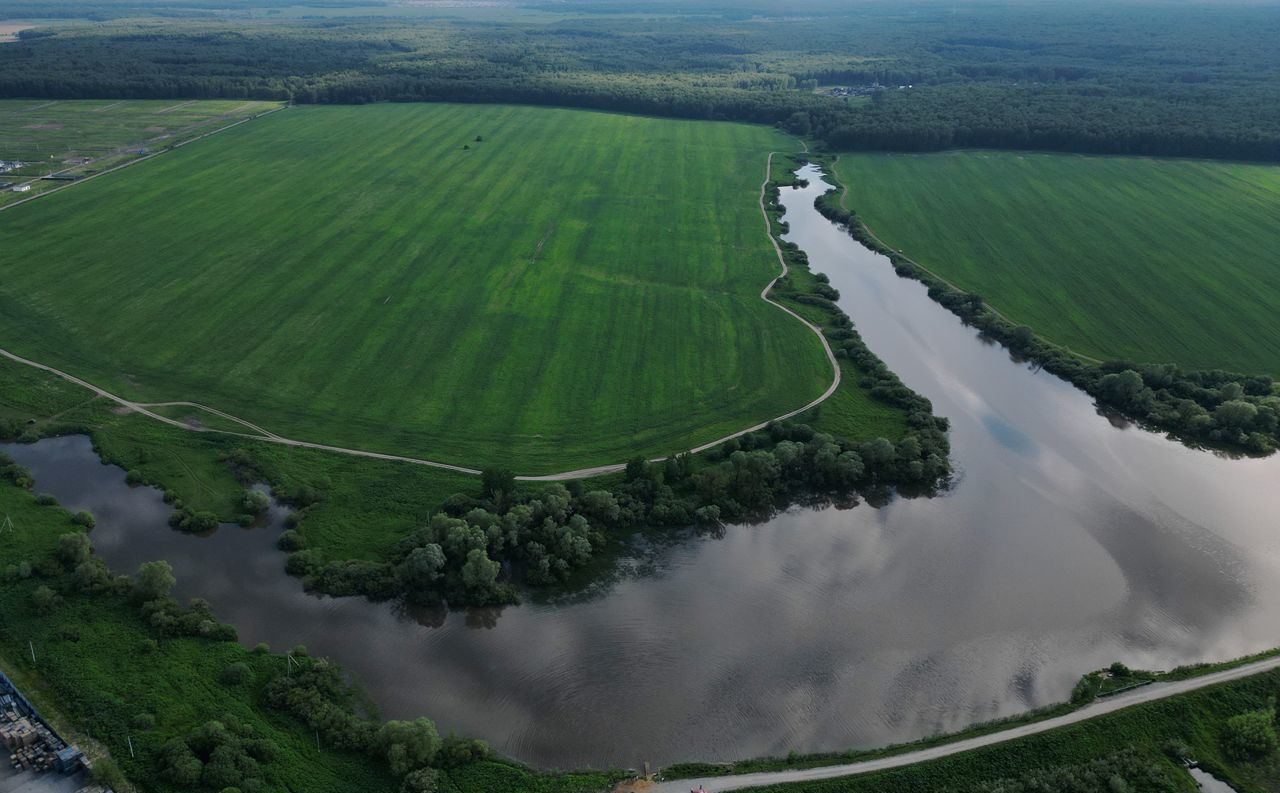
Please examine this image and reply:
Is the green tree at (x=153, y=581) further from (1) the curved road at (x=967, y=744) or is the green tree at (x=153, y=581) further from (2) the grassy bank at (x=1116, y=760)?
(2) the grassy bank at (x=1116, y=760)

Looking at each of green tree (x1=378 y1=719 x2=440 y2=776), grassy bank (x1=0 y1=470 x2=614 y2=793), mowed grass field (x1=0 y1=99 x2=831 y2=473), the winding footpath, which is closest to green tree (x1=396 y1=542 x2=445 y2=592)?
grassy bank (x1=0 y1=470 x2=614 y2=793)

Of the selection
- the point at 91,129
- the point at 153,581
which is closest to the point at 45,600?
the point at 153,581

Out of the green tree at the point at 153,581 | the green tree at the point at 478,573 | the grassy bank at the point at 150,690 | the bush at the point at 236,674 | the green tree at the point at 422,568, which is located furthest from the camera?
the green tree at the point at 422,568

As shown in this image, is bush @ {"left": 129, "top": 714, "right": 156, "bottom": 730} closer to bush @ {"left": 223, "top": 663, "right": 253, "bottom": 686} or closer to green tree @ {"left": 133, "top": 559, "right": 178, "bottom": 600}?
bush @ {"left": 223, "top": 663, "right": 253, "bottom": 686}

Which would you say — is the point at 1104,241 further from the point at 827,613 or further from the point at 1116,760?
the point at 1116,760

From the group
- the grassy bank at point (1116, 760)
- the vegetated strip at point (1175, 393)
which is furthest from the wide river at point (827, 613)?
the grassy bank at point (1116, 760)

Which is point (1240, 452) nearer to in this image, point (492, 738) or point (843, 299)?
point (843, 299)

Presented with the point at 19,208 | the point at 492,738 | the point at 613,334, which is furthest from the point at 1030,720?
the point at 19,208
